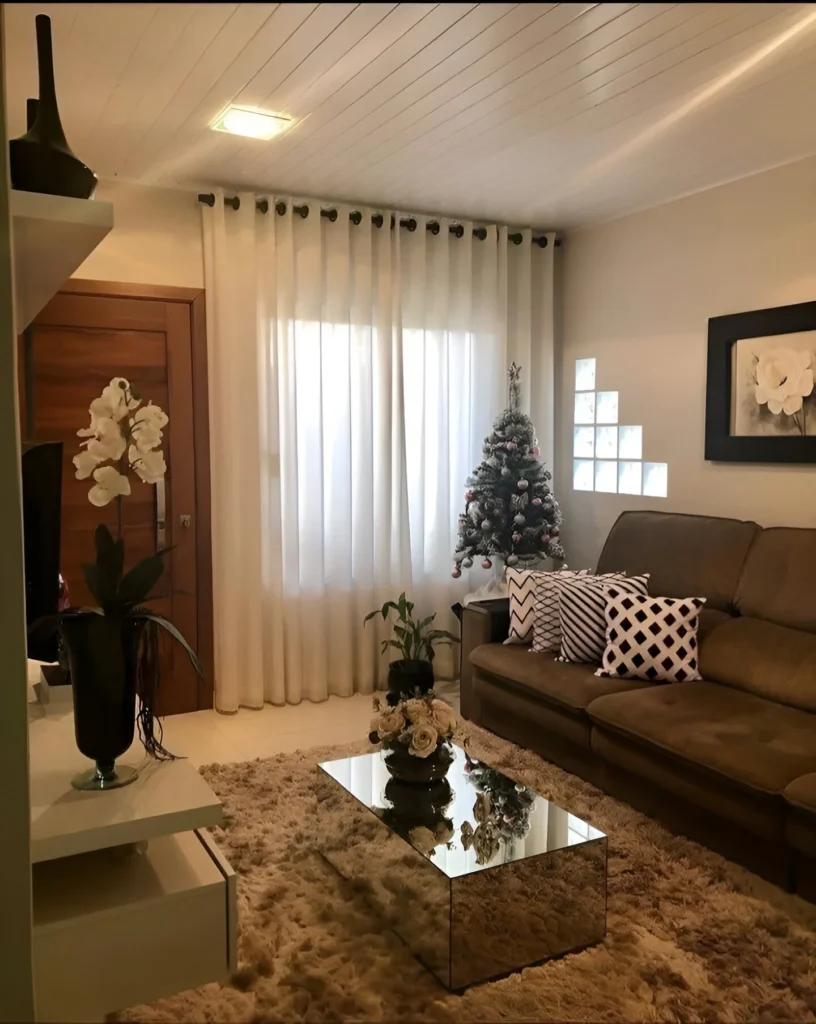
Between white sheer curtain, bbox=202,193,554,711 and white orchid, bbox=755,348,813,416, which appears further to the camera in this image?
white sheer curtain, bbox=202,193,554,711

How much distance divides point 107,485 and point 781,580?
107 inches

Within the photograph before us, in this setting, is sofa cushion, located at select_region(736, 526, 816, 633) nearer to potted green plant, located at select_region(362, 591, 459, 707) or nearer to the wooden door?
potted green plant, located at select_region(362, 591, 459, 707)

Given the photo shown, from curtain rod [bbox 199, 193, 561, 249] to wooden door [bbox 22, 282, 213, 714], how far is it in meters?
0.48

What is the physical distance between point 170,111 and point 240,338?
A: 1.24 meters

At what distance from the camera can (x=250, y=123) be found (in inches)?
130

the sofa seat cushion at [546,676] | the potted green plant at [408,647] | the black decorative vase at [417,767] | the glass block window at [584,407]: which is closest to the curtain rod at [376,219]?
the glass block window at [584,407]

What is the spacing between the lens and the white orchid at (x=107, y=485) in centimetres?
169

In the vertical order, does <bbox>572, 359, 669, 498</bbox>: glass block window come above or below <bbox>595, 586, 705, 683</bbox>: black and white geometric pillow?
above

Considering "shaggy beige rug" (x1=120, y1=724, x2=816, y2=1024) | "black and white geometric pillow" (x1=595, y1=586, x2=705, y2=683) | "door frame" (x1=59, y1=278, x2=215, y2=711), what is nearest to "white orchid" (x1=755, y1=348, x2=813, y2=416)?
"black and white geometric pillow" (x1=595, y1=586, x2=705, y2=683)

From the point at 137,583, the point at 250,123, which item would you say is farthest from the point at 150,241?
the point at 137,583

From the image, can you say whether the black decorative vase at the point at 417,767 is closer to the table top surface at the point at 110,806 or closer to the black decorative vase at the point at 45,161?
the table top surface at the point at 110,806

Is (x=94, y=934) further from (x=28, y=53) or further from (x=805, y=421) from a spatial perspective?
(x=805, y=421)

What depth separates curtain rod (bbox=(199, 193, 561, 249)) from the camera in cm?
419

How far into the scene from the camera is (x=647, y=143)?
138 inches
